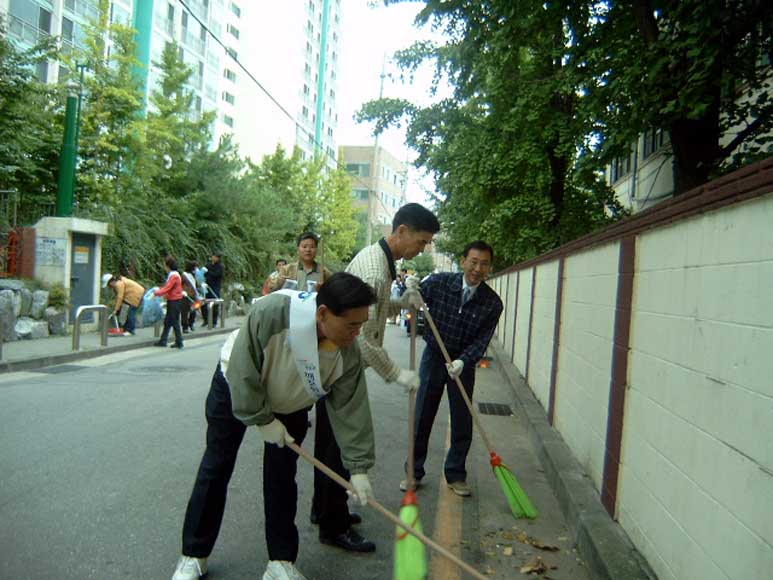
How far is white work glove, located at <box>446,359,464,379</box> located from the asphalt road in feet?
2.94


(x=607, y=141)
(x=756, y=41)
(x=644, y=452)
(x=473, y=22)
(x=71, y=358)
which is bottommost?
(x=71, y=358)

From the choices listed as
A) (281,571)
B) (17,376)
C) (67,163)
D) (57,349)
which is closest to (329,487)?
(281,571)

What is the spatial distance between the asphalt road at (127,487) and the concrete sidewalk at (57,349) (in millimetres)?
1307

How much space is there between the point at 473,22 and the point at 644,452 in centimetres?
664

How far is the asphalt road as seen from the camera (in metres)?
3.18

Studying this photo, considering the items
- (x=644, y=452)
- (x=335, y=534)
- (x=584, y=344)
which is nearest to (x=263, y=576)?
(x=335, y=534)

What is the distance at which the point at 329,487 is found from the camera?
3467 millimetres

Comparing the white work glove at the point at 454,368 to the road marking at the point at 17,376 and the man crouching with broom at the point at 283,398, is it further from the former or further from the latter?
the road marking at the point at 17,376

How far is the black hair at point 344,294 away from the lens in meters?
2.60

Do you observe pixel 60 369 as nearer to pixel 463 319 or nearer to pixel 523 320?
pixel 463 319

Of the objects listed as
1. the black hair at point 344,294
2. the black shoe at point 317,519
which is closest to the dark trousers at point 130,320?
the black shoe at point 317,519

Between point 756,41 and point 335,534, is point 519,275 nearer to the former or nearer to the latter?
point 756,41

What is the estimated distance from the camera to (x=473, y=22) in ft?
26.9

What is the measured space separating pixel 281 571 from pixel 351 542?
0.61 m
